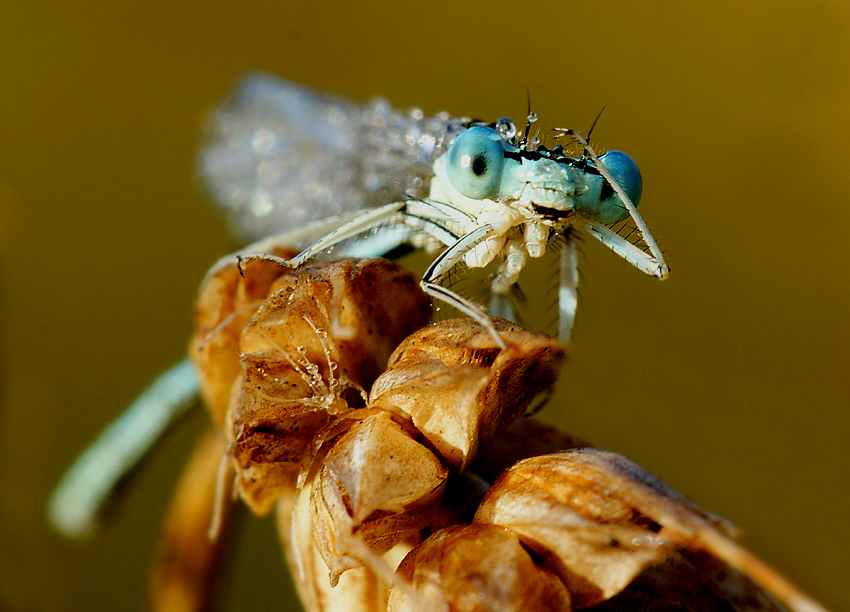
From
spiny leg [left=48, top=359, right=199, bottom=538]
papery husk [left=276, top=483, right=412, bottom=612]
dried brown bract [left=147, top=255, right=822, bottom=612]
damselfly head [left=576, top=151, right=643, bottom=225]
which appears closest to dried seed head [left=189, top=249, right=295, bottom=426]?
dried brown bract [left=147, top=255, right=822, bottom=612]

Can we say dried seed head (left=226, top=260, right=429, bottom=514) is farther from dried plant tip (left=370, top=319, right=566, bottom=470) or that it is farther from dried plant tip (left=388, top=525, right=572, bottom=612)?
dried plant tip (left=388, top=525, right=572, bottom=612)

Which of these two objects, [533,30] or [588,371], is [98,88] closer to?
[533,30]

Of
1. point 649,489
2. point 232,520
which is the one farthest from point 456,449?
point 232,520

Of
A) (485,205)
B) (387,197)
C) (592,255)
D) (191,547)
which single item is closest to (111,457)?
(191,547)

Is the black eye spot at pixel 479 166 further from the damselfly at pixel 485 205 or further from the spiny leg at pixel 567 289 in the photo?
the spiny leg at pixel 567 289

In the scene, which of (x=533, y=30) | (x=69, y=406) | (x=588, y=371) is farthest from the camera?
(x=69, y=406)

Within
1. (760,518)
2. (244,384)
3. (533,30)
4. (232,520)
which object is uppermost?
(533,30)

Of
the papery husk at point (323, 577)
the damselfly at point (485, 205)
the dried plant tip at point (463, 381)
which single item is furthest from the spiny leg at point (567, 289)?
the papery husk at point (323, 577)
